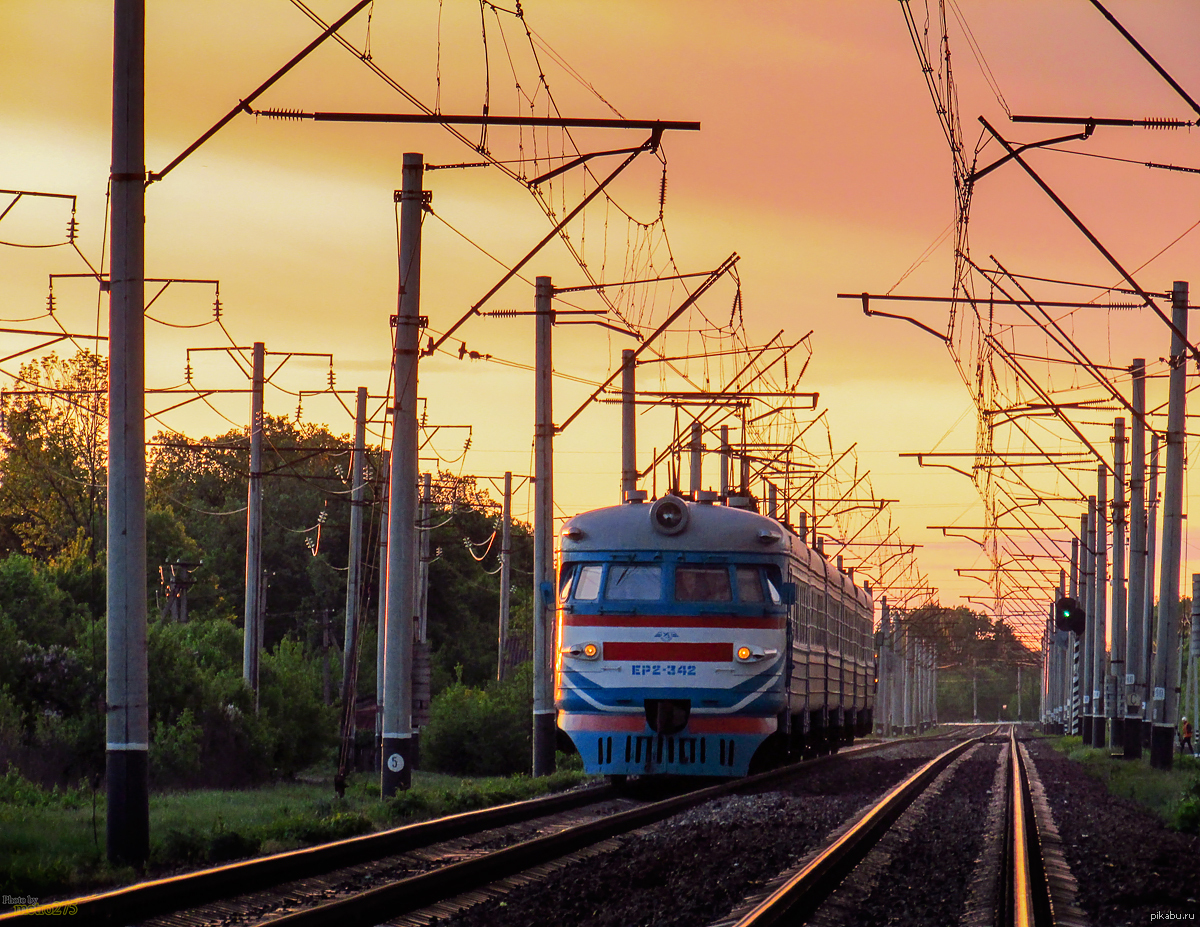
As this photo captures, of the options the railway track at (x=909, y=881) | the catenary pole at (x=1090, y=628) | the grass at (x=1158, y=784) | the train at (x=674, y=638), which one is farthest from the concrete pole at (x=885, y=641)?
the railway track at (x=909, y=881)

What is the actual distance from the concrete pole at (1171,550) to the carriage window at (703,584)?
948 cm

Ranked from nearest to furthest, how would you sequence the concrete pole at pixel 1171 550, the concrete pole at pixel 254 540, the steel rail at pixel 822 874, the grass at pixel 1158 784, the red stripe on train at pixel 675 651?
the steel rail at pixel 822 874
the grass at pixel 1158 784
the red stripe on train at pixel 675 651
the concrete pole at pixel 1171 550
the concrete pole at pixel 254 540

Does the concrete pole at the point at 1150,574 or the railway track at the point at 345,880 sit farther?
the concrete pole at the point at 1150,574

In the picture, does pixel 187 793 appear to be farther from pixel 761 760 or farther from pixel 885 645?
pixel 885 645

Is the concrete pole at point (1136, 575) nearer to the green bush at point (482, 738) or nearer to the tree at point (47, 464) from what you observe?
the green bush at point (482, 738)

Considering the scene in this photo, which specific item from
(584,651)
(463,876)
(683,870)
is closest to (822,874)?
(683,870)

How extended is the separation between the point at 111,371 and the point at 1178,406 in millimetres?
19080

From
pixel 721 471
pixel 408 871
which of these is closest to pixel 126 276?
pixel 408 871

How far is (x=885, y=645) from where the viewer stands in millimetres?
73688

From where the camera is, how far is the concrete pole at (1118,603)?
35906mm

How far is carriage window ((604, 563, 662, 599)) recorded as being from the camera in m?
20.5

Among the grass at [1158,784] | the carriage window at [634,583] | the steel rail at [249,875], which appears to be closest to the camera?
the steel rail at [249,875]

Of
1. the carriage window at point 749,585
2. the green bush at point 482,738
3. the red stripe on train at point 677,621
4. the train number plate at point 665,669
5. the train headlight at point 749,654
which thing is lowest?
the green bush at point 482,738

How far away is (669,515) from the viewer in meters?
20.9
